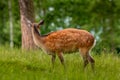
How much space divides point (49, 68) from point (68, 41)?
891 millimetres

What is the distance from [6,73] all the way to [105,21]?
2678 cm

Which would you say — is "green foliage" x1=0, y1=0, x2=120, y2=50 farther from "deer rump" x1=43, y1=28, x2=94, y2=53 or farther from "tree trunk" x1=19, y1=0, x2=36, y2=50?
"deer rump" x1=43, y1=28, x2=94, y2=53

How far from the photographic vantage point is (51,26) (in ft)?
137

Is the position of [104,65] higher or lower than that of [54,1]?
lower

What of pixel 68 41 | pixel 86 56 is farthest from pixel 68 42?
pixel 86 56

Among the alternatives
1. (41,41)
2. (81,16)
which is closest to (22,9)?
(41,41)

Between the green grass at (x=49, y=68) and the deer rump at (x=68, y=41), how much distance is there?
→ 42 centimetres

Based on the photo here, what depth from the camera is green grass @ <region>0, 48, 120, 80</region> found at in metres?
9.16

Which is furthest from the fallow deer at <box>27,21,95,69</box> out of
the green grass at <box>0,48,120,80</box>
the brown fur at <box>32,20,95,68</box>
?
the green grass at <box>0,48,120,80</box>

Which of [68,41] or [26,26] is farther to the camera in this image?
[26,26]

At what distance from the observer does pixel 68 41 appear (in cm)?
1141

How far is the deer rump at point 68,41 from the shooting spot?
1127 cm

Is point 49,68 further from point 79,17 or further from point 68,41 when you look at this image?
point 79,17

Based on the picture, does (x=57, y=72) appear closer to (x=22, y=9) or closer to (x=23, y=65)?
(x=23, y=65)
